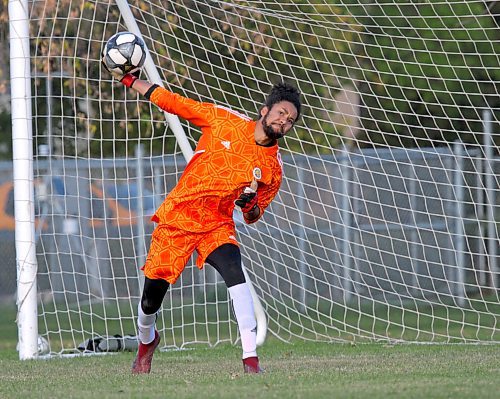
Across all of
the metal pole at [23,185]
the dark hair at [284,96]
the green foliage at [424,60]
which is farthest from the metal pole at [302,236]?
the dark hair at [284,96]

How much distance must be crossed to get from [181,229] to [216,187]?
12.6 inches

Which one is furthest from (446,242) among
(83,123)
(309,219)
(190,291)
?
(83,123)

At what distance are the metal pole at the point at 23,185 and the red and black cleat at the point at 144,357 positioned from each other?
187cm

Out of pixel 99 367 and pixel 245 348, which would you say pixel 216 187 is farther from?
pixel 99 367

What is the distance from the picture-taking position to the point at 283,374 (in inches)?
280

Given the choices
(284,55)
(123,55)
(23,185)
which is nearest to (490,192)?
(284,55)

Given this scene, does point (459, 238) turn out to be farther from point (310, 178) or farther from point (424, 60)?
point (424, 60)

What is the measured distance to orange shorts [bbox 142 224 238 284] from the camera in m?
A: 7.21

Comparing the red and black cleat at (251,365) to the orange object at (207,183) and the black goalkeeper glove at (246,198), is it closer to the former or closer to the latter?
the orange object at (207,183)

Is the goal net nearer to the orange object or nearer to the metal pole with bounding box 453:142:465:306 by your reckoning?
the metal pole with bounding box 453:142:465:306

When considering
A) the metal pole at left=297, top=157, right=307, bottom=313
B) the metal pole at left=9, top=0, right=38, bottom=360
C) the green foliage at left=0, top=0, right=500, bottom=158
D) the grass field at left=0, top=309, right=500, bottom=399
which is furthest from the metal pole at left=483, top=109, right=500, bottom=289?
the metal pole at left=9, top=0, right=38, bottom=360

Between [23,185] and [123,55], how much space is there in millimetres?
2410

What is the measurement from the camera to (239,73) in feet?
37.4

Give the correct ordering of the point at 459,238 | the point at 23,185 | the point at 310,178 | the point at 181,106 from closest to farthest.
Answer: the point at 181,106
the point at 23,185
the point at 310,178
the point at 459,238
